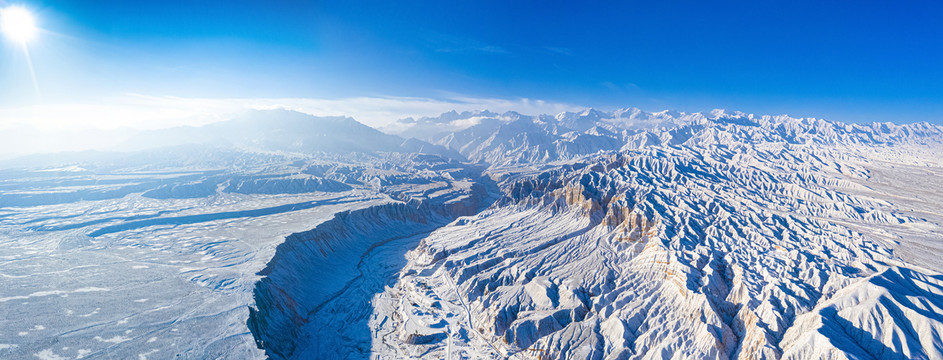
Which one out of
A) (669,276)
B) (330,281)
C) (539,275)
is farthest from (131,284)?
(669,276)

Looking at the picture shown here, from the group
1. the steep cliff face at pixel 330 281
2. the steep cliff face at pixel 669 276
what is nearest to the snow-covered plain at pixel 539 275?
the steep cliff face at pixel 669 276

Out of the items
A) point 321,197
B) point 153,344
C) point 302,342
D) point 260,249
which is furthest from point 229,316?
point 321,197

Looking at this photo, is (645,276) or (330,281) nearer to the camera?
(645,276)

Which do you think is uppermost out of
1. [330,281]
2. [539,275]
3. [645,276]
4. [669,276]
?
[669,276]

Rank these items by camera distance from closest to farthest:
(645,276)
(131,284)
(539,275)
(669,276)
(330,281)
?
(131,284)
(669,276)
(645,276)
(539,275)
(330,281)

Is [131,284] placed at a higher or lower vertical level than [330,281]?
higher

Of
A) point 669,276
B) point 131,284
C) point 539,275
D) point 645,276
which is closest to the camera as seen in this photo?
point 131,284

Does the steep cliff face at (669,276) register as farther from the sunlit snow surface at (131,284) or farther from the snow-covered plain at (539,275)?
the sunlit snow surface at (131,284)

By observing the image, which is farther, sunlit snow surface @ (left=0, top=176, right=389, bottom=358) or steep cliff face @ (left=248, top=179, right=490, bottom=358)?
steep cliff face @ (left=248, top=179, right=490, bottom=358)

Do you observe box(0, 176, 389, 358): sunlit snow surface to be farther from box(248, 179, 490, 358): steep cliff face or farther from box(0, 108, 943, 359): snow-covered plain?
box(248, 179, 490, 358): steep cliff face

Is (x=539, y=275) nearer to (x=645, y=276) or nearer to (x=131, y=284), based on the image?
(x=645, y=276)

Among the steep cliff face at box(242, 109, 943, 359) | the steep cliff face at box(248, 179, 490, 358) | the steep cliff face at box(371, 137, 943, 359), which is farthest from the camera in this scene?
the steep cliff face at box(248, 179, 490, 358)

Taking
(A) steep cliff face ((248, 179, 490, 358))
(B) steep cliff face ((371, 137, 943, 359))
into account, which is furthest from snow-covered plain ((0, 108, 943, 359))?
(A) steep cliff face ((248, 179, 490, 358))
